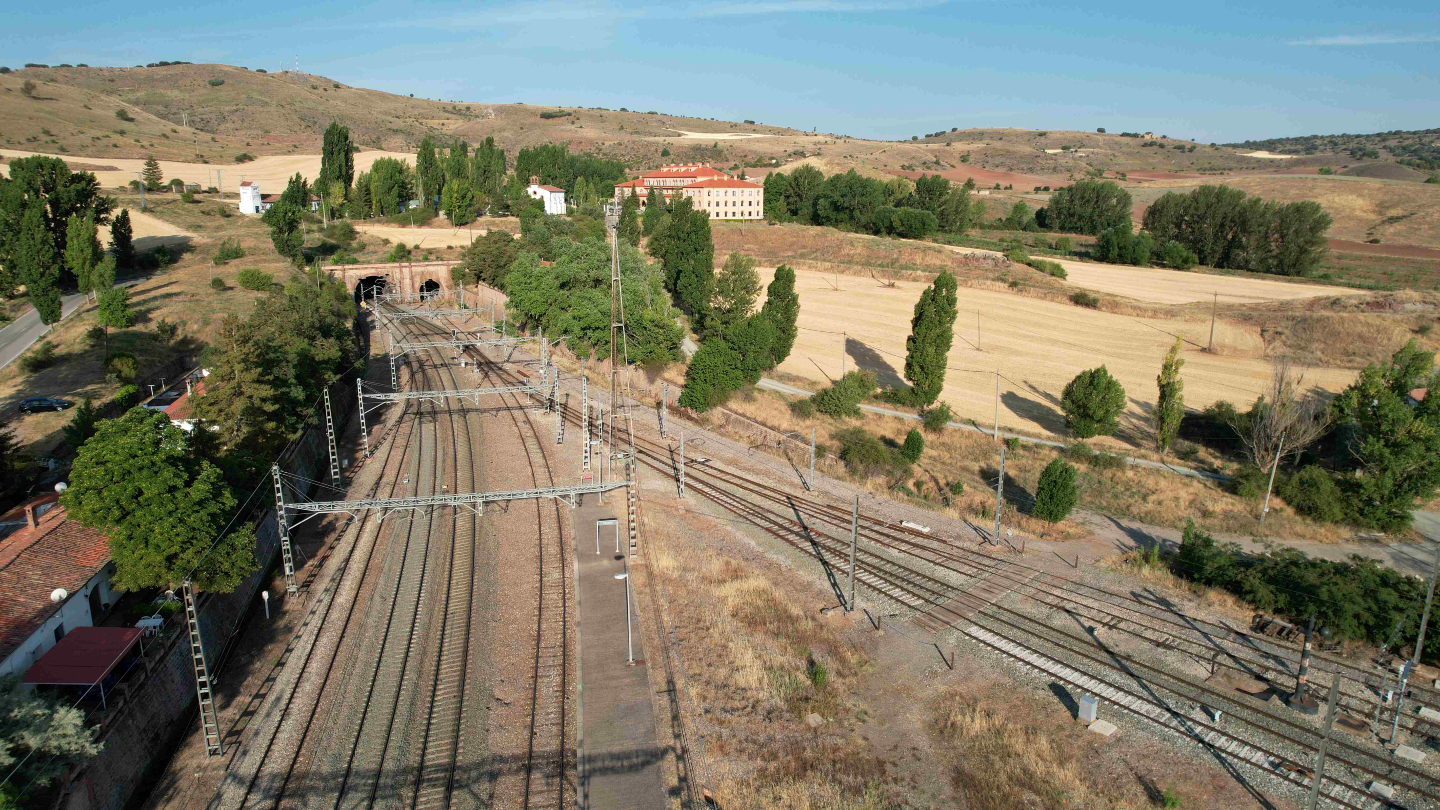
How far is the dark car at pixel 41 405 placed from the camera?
32.1 m

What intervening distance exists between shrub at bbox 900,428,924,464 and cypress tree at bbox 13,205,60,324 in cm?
4337

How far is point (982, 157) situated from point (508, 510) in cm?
17345

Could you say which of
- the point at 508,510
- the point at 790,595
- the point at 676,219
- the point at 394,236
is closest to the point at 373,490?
the point at 508,510

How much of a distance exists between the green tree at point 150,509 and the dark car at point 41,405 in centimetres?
1630

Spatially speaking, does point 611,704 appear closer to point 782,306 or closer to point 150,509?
point 150,509

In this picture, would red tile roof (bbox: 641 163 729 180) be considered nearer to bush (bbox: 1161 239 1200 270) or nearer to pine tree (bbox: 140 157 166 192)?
bush (bbox: 1161 239 1200 270)

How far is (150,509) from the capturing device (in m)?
19.6

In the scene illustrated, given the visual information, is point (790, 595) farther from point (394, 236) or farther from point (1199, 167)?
point (1199, 167)

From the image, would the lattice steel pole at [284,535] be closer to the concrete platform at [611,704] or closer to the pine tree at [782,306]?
the concrete platform at [611,704]

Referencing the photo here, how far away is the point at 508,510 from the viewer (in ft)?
96.0

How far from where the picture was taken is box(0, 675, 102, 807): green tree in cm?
1369

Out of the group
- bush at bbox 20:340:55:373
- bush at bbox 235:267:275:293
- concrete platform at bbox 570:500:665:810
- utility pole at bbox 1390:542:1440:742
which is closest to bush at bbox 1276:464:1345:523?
utility pole at bbox 1390:542:1440:742

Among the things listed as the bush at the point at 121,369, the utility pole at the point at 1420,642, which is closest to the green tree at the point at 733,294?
the bush at the point at 121,369

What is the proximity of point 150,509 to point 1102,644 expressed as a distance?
2411cm
